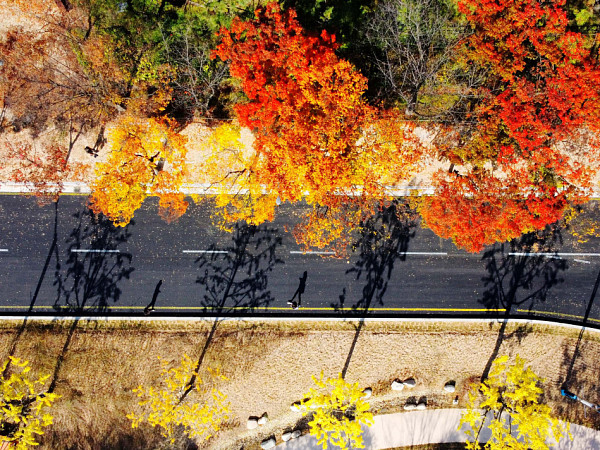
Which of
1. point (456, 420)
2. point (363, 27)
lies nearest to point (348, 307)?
point (456, 420)

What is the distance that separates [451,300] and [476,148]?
12.4 meters

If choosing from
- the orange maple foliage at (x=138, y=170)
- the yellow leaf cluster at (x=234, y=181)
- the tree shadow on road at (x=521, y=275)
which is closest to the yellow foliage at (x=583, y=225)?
the tree shadow on road at (x=521, y=275)

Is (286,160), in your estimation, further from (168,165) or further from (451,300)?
(451,300)

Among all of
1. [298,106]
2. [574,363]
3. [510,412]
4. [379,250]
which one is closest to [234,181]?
[298,106]

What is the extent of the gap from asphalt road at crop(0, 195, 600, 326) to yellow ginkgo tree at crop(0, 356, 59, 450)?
515cm

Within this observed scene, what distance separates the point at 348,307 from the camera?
105ft

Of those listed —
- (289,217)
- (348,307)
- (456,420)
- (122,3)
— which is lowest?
(456,420)

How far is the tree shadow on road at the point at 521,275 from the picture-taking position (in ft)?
105

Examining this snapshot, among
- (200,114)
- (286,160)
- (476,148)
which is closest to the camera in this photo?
(286,160)

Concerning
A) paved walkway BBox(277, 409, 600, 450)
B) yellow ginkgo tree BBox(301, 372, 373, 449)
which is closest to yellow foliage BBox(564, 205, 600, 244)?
paved walkway BBox(277, 409, 600, 450)

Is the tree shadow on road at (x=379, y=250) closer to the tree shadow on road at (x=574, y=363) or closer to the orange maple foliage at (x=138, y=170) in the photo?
the orange maple foliage at (x=138, y=170)

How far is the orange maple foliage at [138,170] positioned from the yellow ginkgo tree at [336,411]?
17.8 meters

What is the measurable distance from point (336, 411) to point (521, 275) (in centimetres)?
1895

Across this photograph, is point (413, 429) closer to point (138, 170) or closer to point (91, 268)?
point (91, 268)
